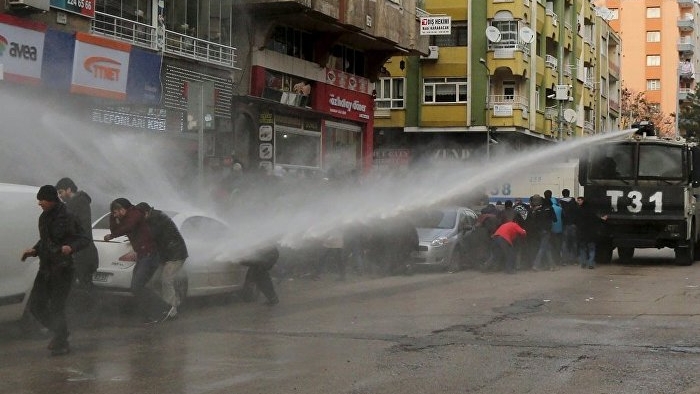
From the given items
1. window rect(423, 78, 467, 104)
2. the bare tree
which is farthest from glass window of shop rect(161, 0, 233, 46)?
the bare tree

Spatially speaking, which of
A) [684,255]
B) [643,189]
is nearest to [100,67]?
[643,189]

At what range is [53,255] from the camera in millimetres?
9828

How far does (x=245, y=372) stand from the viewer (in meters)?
8.69

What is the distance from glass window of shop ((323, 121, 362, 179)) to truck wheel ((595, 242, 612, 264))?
11.7 m

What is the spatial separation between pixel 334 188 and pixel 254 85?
729cm

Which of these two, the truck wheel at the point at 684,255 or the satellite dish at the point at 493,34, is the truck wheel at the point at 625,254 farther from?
the satellite dish at the point at 493,34

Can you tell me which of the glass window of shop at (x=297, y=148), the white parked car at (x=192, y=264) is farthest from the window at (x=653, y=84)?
the white parked car at (x=192, y=264)

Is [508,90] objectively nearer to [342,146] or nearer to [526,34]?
[526,34]

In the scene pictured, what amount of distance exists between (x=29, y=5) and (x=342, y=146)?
17737mm

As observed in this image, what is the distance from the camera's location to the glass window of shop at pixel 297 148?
30797mm

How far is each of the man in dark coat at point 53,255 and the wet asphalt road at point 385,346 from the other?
0.46m

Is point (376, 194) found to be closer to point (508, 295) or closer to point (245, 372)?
point (508, 295)

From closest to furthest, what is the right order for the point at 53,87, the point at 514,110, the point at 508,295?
1. the point at 508,295
2. the point at 53,87
3. the point at 514,110

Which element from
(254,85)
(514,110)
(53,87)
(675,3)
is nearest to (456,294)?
(53,87)
